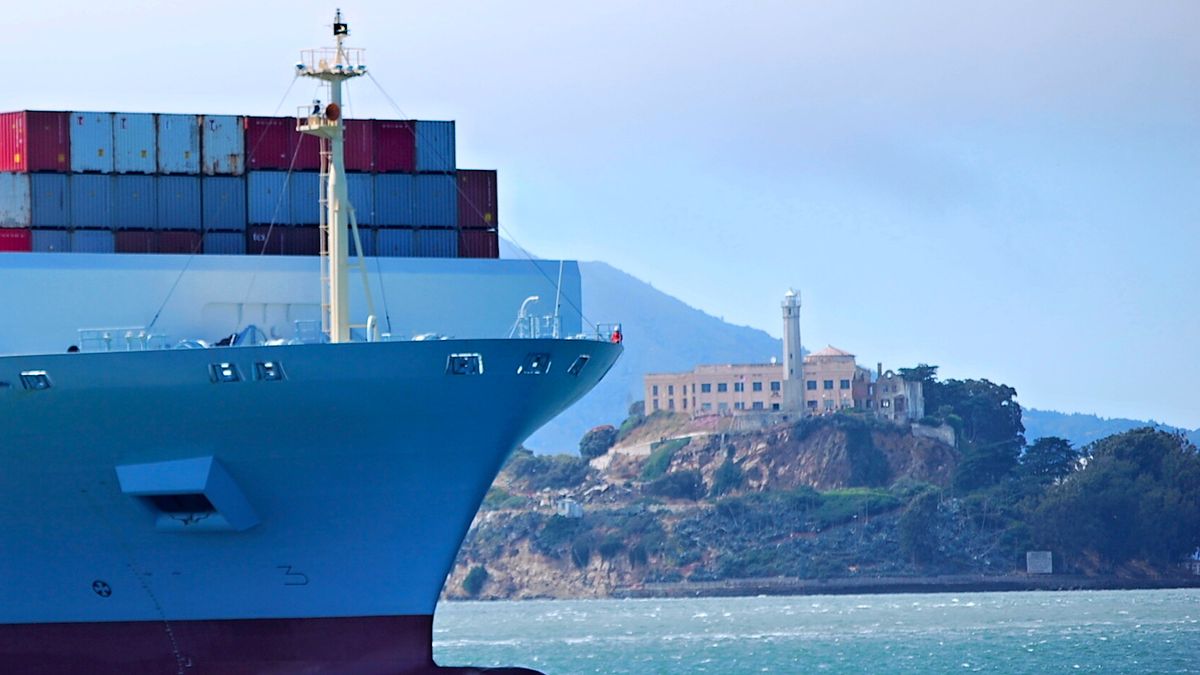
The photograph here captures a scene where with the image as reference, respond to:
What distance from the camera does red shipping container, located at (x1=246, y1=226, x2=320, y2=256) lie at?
4288 cm

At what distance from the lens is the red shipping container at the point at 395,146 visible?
145ft

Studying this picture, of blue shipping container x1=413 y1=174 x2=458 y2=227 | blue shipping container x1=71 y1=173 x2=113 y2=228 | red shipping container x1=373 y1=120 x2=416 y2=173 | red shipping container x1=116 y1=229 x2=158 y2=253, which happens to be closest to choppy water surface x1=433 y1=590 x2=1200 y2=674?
blue shipping container x1=413 y1=174 x2=458 y2=227

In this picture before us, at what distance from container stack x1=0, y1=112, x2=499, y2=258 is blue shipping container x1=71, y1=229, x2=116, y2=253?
0.02m

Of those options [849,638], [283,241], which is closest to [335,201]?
[283,241]

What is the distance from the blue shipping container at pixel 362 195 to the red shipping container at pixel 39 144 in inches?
205

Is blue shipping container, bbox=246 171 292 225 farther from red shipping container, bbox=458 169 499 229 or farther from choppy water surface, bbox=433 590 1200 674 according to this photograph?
choppy water surface, bbox=433 590 1200 674

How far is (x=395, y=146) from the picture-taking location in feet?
145

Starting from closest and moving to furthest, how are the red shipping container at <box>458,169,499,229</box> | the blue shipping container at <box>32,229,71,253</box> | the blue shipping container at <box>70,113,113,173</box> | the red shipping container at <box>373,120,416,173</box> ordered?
1. the blue shipping container at <box>32,229,71,253</box>
2. the blue shipping container at <box>70,113,113,173</box>
3. the red shipping container at <box>373,120,416,173</box>
4. the red shipping container at <box>458,169,499,229</box>

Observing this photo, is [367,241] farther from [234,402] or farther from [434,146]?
[234,402]

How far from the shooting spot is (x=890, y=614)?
136250 mm

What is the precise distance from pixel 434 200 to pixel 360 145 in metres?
1.75

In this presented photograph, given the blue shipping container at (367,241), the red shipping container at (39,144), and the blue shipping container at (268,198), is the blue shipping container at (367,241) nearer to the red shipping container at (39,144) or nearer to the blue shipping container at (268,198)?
the blue shipping container at (268,198)

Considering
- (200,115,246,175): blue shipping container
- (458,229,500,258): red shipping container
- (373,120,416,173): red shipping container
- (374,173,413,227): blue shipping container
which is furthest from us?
(458,229,500,258): red shipping container

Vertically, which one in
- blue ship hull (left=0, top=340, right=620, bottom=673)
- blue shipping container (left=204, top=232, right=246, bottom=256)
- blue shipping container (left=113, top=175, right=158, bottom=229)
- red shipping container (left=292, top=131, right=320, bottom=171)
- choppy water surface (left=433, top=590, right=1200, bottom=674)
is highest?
red shipping container (left=292, top=131, right=320, bottom=171)
